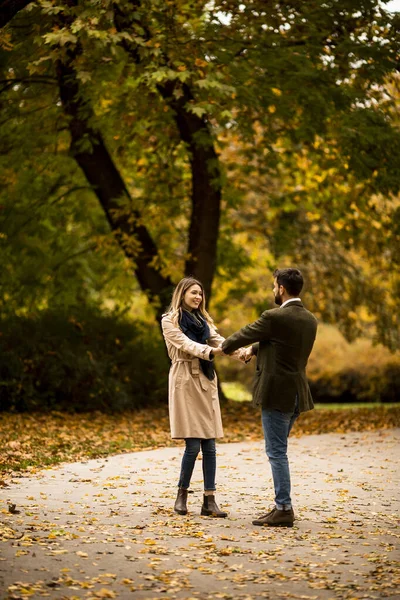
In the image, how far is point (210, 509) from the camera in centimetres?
743

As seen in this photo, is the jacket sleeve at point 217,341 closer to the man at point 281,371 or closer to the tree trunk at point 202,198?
the man at point 281,371

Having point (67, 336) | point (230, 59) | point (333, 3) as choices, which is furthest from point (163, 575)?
point (67, 336)

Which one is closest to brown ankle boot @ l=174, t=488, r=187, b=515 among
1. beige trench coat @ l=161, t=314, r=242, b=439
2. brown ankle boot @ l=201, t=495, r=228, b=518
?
brown ankle boot @ l=201, t=495, r=228, b=518

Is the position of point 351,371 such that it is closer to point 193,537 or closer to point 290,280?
point 290,280

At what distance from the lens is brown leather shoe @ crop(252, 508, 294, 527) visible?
7.05 metres

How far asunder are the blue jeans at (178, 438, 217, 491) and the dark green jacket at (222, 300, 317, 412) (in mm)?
751

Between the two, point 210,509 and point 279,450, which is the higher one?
point 279,450

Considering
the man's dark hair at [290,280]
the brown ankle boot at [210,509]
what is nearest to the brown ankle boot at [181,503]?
the brown ankle boot at [210,509]

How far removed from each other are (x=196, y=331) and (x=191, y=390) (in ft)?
1.70

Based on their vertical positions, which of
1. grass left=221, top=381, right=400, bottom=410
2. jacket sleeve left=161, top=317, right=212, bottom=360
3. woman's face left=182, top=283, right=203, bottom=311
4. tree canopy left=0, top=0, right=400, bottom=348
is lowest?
grass left=221, top=381, right=400, bottom=410

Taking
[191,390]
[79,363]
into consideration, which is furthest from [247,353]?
[79,363]

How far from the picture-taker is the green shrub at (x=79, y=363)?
15.9 m

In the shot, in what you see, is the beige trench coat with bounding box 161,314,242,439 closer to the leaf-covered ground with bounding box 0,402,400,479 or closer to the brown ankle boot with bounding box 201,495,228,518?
the brown ankle boot with bounding box 201,495,228,518

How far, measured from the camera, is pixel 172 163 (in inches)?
696
